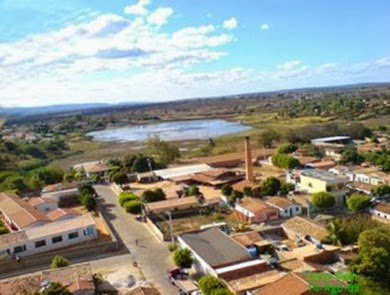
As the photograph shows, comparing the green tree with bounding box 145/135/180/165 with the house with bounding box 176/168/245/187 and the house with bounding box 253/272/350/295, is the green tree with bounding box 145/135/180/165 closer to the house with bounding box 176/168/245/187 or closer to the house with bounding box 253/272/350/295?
the house with bounding box 176/168/245/187

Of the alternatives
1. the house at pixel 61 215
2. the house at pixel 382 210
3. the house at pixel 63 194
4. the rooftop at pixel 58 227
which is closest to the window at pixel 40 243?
the rooftop at pixel 58 227

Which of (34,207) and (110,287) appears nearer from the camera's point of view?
(110,287)

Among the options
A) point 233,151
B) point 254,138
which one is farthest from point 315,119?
point 233,151

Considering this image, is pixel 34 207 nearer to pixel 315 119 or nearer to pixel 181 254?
pixel 181 254

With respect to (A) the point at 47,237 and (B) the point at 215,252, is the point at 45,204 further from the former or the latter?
(B) the point at 215,252

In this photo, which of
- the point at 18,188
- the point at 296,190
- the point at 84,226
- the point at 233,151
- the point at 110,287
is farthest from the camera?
the point at 233,151

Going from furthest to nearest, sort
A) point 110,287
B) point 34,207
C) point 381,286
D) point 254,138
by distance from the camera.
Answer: point 254,138
point 34,207
point 110,287
point 381,286

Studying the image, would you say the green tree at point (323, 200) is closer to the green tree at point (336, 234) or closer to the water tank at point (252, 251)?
the green tree at point (336, 234)
